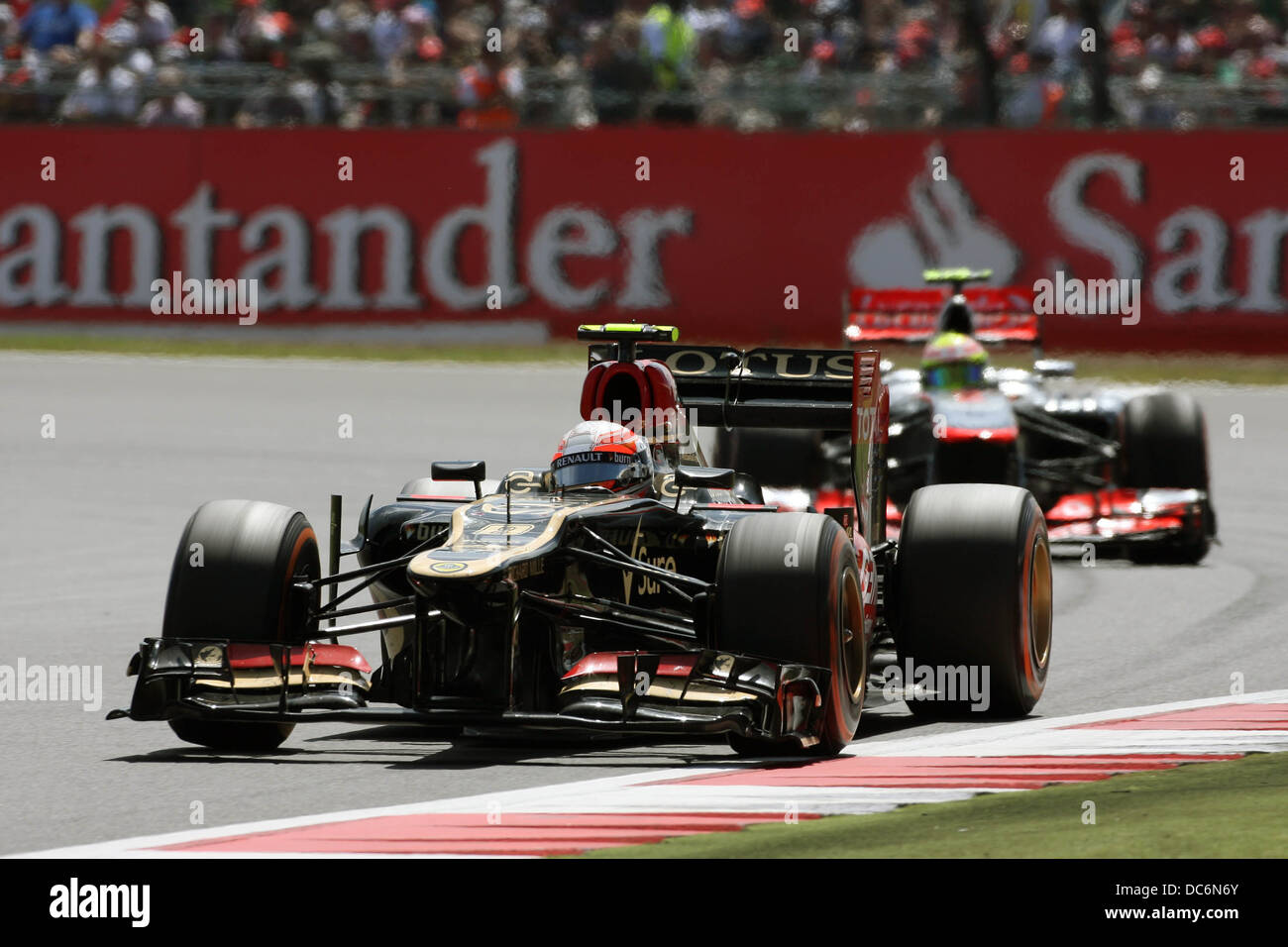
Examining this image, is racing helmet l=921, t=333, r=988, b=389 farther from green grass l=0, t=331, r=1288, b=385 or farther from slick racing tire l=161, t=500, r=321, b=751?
green grass l=0, t=331, r=1288, b=385

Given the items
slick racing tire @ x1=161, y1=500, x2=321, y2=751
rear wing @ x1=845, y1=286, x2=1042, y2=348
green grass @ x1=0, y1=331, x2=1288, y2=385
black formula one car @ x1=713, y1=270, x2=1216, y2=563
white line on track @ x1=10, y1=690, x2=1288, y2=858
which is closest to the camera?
white line on track @ x1=10, y1=690, x2=1288, y2=858

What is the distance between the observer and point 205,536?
27.5 ft

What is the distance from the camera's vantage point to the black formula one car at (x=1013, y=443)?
46.1 ft

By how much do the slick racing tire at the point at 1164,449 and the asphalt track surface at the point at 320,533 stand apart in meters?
0.45

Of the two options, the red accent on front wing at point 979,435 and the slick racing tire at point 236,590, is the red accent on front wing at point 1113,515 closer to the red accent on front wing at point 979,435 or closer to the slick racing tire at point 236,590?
the red accent on front wing at point 979,435

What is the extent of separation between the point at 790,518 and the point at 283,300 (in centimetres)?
1665

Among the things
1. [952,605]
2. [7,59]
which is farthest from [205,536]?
[7,59]

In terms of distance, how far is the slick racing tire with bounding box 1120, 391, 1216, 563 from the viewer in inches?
570

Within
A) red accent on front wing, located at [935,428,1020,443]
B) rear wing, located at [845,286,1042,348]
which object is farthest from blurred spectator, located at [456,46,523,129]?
red accent on front wing, located at [935,428,1020,443]

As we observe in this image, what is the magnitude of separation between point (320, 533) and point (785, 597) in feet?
23.6

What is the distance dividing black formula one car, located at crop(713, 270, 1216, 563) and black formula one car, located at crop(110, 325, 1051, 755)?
444 centimetres

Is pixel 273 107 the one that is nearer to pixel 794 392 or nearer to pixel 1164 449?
pixel 1164 449

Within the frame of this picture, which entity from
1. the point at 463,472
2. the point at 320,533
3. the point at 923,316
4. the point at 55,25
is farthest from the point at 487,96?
the point at 463,472

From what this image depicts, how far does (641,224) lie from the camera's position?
23.7 m
